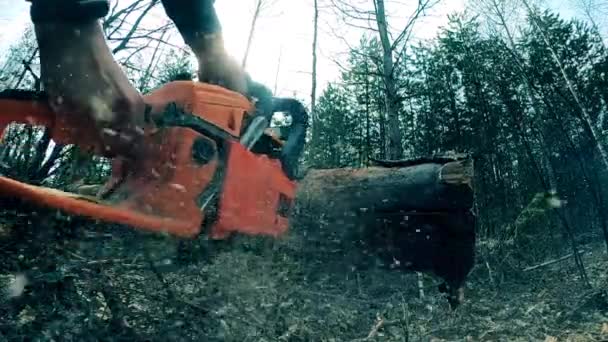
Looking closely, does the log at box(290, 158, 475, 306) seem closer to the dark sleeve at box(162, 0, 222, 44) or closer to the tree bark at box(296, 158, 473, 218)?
the tree bark at box(296, 158, 473, 218)

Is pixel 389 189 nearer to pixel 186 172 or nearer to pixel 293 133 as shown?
pixel 293 133

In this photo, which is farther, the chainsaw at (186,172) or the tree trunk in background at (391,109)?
the tree trunk in background at (391,109)

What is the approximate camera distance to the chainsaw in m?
1.60

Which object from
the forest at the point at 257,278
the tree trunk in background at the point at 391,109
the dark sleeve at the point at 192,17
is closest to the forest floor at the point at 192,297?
the forest at the point at 257,278

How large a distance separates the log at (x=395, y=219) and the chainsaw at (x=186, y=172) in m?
0.53

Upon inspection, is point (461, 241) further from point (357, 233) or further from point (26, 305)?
point (26, 305)

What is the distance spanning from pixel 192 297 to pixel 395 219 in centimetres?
142

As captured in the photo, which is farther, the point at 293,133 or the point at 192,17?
the point at 293,133

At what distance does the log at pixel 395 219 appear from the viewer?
2533 mm

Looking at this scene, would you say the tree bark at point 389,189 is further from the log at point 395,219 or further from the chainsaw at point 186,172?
the chainsaw at point 186,172

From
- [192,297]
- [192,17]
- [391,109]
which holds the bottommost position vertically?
[192,297]

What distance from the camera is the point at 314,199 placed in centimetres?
284

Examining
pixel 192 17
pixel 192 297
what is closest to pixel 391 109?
pixel 192 297

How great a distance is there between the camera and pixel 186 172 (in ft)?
6.12
